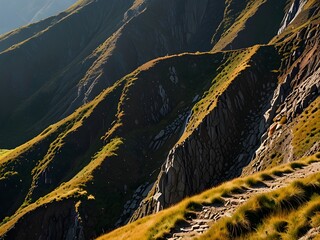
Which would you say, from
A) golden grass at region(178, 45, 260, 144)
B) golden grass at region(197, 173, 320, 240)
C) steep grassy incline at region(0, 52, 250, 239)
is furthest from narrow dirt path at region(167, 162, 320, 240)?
steep grassy incline at region(0, 52, 250, 239)

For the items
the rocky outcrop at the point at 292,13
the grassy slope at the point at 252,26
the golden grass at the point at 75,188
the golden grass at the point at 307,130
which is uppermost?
the grassy slope at the point at 252,26

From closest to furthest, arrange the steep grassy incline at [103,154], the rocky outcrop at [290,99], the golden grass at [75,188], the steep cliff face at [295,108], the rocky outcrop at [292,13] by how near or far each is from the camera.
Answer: the steep cliff face at [295,108]
the rocky outcrop at [290,99]
the steep grassy incline at [103,154]
the golden grass at [75,188]
the rocky outcrop at [292,13]

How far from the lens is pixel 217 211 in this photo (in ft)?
59.3

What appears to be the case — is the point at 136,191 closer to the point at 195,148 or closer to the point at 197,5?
the point at 195,148

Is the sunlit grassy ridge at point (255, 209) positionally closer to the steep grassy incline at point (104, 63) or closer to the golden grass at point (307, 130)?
the golden grass at point (307, 130)

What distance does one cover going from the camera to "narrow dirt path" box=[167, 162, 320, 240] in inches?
667

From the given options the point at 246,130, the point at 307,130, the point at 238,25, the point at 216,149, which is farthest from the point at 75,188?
the point at 238,25

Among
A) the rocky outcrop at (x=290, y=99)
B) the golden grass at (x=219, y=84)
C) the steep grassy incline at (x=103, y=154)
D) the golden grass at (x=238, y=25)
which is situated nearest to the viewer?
the rocky outcrop at (x=290, y=99)

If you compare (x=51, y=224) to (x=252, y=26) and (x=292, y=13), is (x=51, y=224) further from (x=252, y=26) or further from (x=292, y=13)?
(x=292, y=13)

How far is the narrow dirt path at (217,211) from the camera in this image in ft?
55.6

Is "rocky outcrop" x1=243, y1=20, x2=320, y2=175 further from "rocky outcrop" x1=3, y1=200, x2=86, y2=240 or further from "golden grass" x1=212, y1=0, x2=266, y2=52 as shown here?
"golden grass" x1=212, y1=0, x2=266, y2=52

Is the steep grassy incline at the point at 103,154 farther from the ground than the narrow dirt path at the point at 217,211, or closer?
farther from the ground

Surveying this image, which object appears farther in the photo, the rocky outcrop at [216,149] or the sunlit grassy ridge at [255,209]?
the rocky outcrop at [216,149]

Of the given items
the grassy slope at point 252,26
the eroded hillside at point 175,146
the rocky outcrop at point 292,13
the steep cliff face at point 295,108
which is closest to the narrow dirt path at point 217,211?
the eroded hillside at point 175,146
